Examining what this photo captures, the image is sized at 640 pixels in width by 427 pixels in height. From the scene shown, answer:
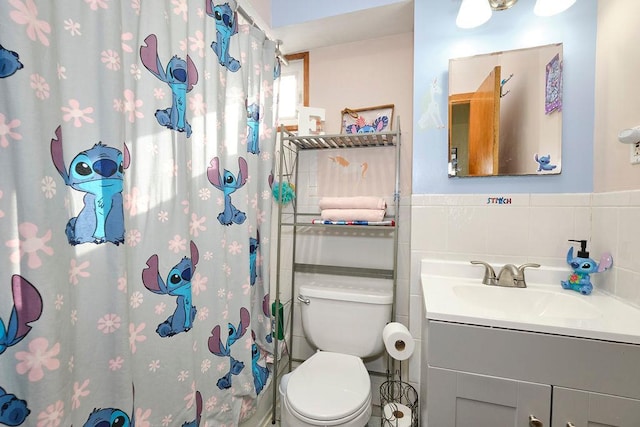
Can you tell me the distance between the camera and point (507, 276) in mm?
1127

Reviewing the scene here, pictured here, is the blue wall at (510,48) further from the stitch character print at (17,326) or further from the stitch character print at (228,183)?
the stitch character print at (17,326)

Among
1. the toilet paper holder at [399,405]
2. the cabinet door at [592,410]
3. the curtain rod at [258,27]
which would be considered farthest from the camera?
the curtain rod at [258,27]

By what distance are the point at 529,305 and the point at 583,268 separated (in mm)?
241

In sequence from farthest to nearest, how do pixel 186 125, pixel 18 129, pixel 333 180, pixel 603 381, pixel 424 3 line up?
pixel 333 180 → pixel 424 3 → pixel 186 125 → pixel 603 381 → pixel 18 129

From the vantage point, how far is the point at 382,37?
5.34 feet

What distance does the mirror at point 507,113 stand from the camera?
3.88 feet

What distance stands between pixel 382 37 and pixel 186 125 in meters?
1.29

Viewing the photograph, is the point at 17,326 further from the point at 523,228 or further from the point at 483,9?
the point at 483,9

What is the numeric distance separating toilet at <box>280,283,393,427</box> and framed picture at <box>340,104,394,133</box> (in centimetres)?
92

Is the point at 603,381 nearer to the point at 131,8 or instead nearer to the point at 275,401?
the point at 275,401

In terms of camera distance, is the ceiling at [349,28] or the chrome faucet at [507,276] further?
the ceiling at [349,28]

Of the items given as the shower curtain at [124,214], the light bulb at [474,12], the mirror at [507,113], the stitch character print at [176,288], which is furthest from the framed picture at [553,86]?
the stitch character print at [176,288]

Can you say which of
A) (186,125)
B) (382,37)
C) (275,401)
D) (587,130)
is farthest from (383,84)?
(275,401)

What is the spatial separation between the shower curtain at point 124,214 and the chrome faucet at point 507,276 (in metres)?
1.05
